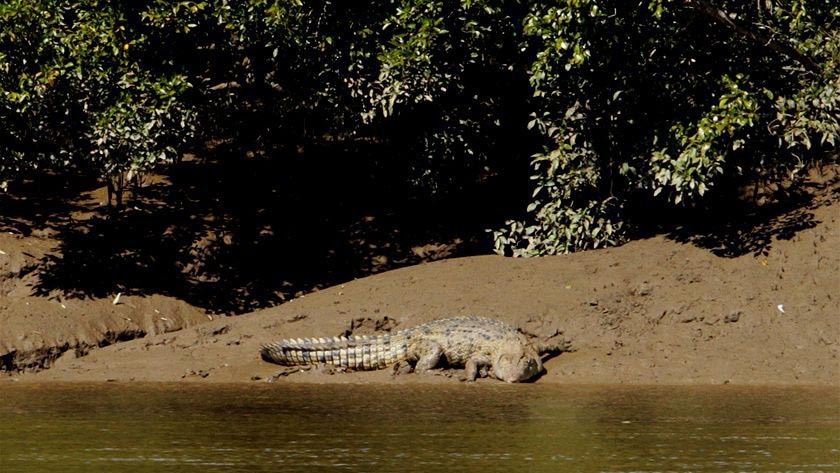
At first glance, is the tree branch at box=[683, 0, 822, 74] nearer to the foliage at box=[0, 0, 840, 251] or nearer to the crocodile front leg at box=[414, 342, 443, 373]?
the foliage at box=[0, 0, 840, 251]

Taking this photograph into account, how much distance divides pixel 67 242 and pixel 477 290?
247 inches

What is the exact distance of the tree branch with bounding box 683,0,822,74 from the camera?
15781 millimetres

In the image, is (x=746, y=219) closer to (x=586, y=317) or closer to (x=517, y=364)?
(x=586, y=317)

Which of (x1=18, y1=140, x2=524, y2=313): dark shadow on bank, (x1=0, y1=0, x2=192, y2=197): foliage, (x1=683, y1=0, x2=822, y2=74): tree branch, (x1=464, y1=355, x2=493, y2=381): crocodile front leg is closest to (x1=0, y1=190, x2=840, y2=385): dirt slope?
(x1=464, y1=355, x2=493, y2=381): crocodile front leg

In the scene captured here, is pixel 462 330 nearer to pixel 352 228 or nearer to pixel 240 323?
pixel 240 323

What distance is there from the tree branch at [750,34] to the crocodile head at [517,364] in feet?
15.9

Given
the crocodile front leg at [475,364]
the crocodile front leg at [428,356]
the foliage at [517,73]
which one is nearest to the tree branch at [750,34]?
the foliage at [517,73]

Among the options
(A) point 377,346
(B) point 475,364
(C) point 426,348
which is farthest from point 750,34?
(A) point 377,346

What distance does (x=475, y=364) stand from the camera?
1452 centimetres

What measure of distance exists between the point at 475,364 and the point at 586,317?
1.77 m

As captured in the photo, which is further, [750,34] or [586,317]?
[750,34]

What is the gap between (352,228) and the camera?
2086cm

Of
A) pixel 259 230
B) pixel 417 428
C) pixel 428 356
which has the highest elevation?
pixel 259 230

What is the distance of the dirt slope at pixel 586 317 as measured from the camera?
1457 cm
